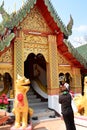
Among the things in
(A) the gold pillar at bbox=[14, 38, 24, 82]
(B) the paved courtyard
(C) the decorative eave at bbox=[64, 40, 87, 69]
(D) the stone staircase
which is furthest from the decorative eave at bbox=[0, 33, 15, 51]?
(B) the paved courtyard

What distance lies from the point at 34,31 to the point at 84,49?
5.75 metres

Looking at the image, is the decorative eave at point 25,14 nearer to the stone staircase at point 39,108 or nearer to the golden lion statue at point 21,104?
the golden lion statue at point 21,104

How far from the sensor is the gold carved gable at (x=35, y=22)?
26.4ft

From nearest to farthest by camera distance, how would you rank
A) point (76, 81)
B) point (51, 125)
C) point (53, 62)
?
point (51, 125)
point (53, 62)
point (76, 81)

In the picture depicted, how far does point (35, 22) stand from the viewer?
27.1ft

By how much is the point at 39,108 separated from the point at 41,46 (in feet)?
7.54

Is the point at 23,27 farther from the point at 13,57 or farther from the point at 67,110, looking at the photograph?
the point at 67,110

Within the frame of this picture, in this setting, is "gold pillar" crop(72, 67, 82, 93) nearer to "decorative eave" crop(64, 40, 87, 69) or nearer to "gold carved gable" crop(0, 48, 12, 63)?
"decorative eave" crop(64, 40, 87, 69)

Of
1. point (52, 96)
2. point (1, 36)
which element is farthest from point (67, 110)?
point (1, 36)

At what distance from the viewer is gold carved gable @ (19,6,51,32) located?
8.06m

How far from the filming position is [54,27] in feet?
27.9

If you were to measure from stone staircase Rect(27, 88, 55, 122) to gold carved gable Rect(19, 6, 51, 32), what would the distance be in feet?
9.21

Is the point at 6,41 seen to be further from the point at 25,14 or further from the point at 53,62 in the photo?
the point at 53,62

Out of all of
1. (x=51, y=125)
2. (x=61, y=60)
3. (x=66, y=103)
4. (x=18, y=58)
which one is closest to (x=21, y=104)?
(x=51, y=125)
